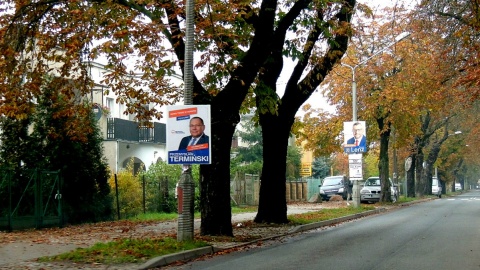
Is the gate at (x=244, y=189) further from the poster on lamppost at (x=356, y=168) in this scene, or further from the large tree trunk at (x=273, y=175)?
the large tree trunk at (x=273, y=175)

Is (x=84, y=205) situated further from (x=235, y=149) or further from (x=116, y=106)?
(x=235, y=149)

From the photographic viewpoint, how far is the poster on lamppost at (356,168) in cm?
3139

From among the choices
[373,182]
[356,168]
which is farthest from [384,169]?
[356,168]

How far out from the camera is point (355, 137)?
3178cm

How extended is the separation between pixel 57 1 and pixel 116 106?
2232cm

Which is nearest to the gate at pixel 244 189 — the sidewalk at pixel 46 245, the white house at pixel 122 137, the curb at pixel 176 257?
the white house at pixel 122 137

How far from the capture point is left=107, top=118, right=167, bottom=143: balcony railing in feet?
109

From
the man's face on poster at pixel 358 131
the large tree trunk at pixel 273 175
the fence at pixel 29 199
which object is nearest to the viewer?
the fence at pixel 29 199

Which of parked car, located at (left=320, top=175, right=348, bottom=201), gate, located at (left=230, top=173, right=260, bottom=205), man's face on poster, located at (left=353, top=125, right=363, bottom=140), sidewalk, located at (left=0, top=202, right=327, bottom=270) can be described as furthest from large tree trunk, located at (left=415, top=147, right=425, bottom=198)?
sidewalk, located at (left=0, top=202, right=327, bottom=270)

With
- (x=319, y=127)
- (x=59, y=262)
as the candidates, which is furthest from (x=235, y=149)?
(x=59, y=262)

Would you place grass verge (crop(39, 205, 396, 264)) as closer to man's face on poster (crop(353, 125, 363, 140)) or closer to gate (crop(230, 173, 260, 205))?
man's face on poster (crop(353, 125, 363, 140))

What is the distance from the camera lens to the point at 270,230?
19.3 m

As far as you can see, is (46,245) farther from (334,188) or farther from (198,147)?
(334,188)

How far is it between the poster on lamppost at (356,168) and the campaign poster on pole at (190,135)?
18.2 m
